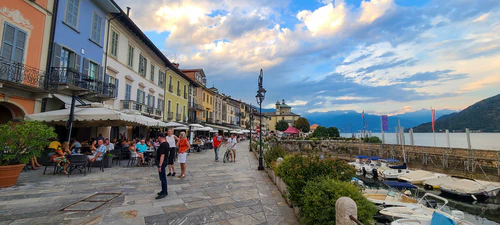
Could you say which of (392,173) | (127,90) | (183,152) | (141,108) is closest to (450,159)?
(392,173)

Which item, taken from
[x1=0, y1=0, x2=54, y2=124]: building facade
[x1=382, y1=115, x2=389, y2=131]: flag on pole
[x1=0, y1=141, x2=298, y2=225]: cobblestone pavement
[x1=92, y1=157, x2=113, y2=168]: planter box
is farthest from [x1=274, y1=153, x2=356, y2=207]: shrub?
[x1=382, y1=115, x2=389, y2=131]: flag on pole

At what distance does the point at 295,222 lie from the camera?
4.03m

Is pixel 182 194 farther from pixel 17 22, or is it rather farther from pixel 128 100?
pixel 128 100

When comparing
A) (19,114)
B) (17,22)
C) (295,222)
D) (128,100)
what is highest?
(17,22)

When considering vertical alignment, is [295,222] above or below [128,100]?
below

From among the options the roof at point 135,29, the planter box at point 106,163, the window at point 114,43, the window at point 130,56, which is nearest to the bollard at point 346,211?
the planter box at point 106,163

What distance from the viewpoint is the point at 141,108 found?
65.3ft

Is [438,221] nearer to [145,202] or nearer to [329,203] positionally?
[329,203]

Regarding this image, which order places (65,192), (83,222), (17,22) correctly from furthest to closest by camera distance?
(17,22) < (65,192) < (83,222)

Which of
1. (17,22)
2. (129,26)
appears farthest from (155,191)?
(129,26)

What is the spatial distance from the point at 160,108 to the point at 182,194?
20866 millimetres

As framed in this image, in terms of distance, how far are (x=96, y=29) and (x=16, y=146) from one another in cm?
1114

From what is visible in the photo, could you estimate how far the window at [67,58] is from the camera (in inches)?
475

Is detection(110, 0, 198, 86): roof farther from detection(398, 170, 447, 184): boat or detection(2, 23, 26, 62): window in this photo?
detection(398, 170, 447, 184): boat
